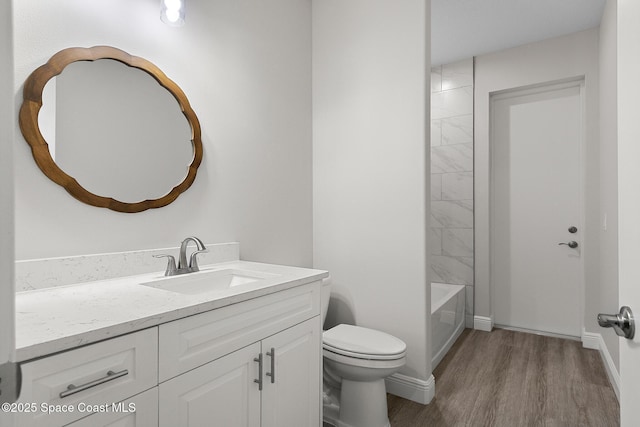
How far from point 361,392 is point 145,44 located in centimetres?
201

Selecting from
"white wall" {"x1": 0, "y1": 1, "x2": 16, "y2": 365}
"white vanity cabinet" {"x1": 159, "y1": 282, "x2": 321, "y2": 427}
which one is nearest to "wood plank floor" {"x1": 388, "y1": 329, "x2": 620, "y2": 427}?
"white vanity cabinet" {"x1": 159, "y1": 282, "x2": 321, "y2": 427}

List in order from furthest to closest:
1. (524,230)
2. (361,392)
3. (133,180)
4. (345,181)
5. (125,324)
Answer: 1. (524,230)
2. (345,181)
3. (361,392)
4. (133,180)
5. (125,324)

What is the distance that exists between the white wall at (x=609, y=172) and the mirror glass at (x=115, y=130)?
2569 mm

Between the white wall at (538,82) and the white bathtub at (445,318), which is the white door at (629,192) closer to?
the white bathtub at (445,318)

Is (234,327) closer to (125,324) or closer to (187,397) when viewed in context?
(187,397)

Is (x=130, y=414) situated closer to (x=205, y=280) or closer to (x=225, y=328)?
(x=225, y=328)

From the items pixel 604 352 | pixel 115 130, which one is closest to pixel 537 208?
pixel 604 352

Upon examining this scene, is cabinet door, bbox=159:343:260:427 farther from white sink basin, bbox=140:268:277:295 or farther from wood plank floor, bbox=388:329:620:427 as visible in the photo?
wood plank floor, bbox=388:329:620:427

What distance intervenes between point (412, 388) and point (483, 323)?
1648 millimetres

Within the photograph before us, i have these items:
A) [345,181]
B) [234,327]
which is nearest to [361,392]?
[234,327]

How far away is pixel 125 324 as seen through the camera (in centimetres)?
88

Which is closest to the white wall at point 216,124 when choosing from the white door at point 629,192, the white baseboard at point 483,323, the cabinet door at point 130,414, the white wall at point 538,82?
the cabinet door at point 130,414

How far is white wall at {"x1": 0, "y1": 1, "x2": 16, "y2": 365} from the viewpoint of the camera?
0.35 m

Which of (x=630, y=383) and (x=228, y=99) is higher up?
(x=228, y=99)
